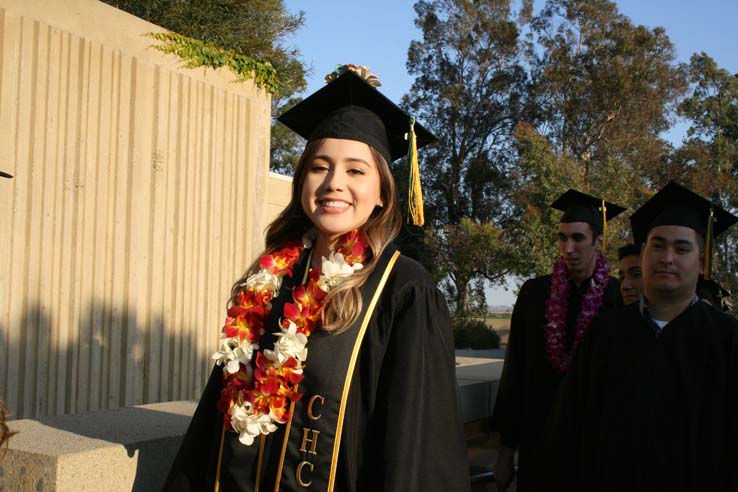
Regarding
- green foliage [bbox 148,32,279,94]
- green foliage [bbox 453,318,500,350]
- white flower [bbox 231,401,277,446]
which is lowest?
green foliage [bbox 453,318,500,350]

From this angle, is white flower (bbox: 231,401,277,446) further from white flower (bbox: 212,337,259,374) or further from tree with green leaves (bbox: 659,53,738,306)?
tree with green leaves (bbox: 659,53,738,306)

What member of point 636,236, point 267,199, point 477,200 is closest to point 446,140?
point 477,200

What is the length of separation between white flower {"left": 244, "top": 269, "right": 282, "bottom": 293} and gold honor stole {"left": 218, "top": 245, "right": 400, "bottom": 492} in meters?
0.34

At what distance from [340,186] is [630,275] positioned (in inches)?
148

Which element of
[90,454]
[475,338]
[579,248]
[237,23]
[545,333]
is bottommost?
[475,338]

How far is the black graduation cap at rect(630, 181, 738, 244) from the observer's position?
3.63m

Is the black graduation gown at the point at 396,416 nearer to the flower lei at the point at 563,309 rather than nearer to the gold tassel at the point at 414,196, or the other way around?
the gold tassel at the point at 414,196

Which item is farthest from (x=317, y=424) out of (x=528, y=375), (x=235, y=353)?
(x=528, y=375)

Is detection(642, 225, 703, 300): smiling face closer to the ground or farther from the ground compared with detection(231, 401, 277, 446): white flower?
farther from the ground

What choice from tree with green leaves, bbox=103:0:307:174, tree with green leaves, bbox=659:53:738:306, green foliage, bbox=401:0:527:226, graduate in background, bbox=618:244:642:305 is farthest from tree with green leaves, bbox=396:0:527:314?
graduate in background, bbox=618:244:642:305

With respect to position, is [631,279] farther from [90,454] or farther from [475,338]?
[475,338]

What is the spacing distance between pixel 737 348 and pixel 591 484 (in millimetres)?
809

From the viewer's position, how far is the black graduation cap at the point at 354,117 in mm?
2549

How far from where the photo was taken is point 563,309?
14.4ft
